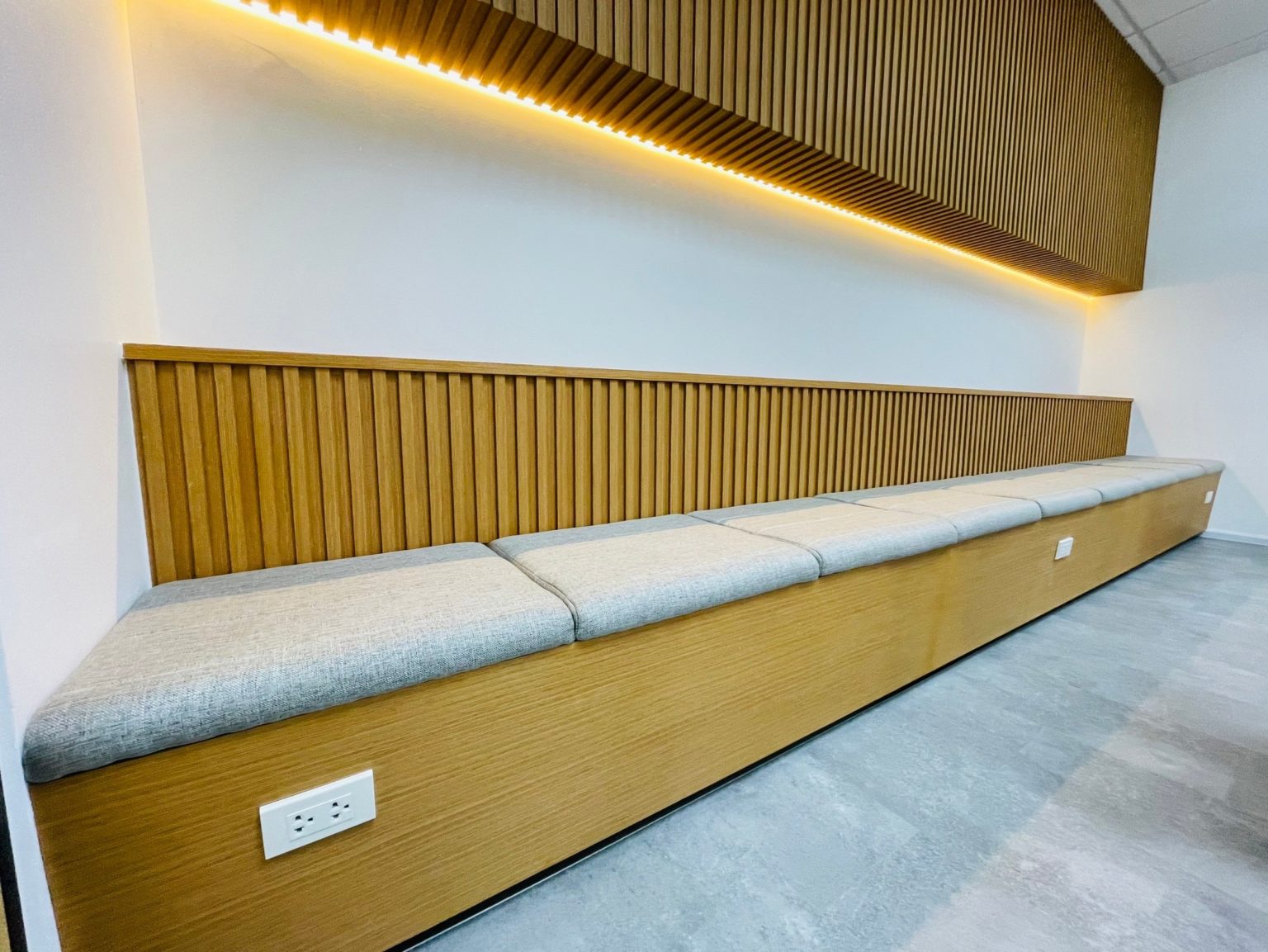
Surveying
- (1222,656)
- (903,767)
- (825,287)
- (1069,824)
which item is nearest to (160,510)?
(903,767)

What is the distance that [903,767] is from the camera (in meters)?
1.26

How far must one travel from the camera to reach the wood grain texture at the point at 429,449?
1037 millimetres

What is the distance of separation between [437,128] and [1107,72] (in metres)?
4.18

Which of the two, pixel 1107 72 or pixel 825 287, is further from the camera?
pixel 1107 72

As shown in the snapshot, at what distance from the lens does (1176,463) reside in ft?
11.3

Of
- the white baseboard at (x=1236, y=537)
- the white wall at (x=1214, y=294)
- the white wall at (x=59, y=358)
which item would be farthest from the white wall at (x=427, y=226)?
the white baseboard at (x=1236, y=537)

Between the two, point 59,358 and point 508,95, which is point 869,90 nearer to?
point 508,95

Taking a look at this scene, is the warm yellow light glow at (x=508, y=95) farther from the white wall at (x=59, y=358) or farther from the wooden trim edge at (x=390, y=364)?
the wooden trim edge at (x=390, y=364)

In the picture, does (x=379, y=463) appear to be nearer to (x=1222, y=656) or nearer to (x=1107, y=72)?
(x=1222, y=656)

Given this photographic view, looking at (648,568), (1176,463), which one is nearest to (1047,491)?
(648,568)

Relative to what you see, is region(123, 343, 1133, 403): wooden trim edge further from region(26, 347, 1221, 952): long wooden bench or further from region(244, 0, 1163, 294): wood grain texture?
region(244, 0, 1163, 294): wood grain texture

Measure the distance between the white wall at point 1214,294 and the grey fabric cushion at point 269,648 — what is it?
523cm

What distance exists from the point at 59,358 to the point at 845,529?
1.61 meters

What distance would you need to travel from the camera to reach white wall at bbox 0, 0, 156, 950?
22.2 inches
